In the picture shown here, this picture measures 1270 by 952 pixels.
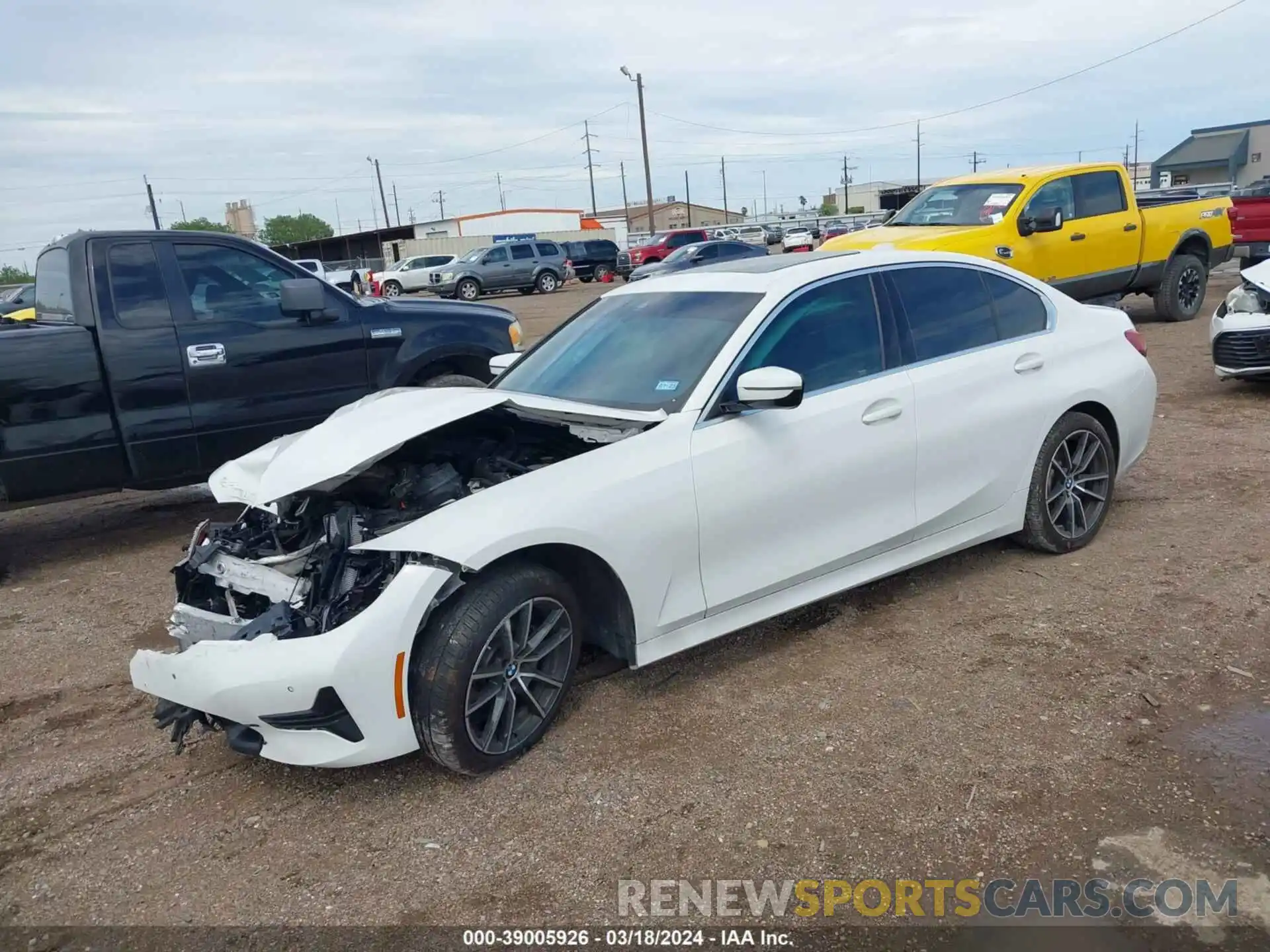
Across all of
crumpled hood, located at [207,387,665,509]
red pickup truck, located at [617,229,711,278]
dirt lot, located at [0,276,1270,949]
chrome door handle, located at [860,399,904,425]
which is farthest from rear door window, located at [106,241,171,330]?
red pickup truck, located at [617,229,711,278]

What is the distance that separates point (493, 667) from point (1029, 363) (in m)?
3.00

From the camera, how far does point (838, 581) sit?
4.16 meters

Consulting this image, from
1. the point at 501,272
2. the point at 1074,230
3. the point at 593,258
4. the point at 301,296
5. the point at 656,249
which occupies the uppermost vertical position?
the point at 301,296

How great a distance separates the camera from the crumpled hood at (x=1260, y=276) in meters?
8.11

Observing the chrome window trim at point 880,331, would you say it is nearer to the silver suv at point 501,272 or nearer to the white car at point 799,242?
the silver suv at point 501,272

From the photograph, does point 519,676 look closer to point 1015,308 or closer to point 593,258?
point 1015,308

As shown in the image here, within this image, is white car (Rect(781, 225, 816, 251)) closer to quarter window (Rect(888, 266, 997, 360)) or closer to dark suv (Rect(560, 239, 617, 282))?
dark suv (Rect(560, 239, 617, 282))

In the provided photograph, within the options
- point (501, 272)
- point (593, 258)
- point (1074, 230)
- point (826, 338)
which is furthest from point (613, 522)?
point (593, 258)

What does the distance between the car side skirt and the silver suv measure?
29472 mm

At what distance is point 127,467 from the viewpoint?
5883mm

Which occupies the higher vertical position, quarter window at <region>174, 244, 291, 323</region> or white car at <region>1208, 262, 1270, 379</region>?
quarter window at <region>174, 244, 291, 323</region>

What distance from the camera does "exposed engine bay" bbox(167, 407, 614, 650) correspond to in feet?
10.9

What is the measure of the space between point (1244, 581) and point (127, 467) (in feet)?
19.6

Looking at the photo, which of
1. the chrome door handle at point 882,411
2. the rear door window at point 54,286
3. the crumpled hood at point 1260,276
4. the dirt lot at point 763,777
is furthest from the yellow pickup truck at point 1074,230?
the rear door window at point 54,286
